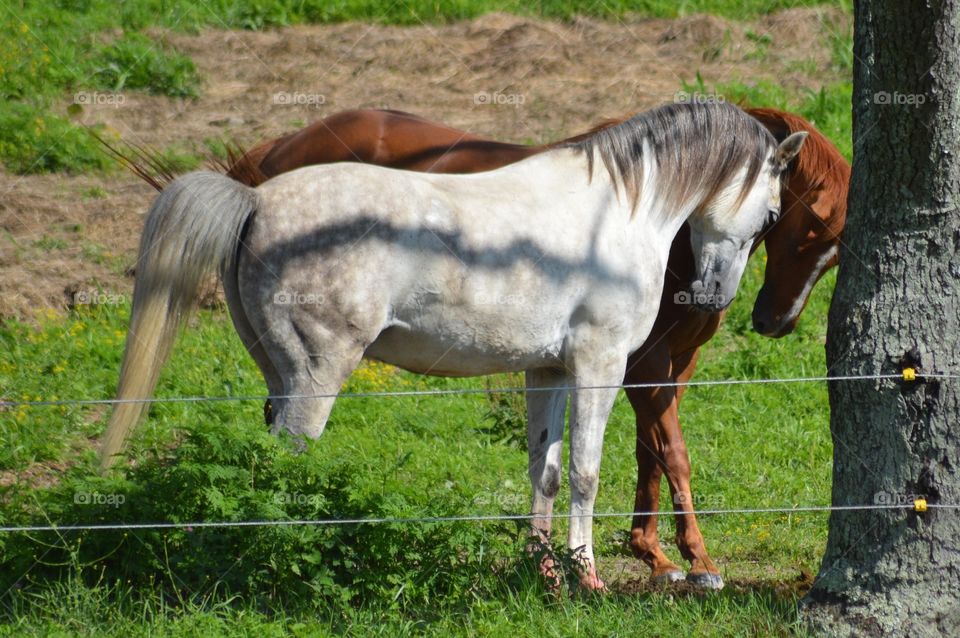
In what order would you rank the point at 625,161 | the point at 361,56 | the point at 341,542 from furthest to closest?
the point at 361,56
the point at 625,161
the point at 341,542

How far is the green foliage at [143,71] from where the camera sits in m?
11.5

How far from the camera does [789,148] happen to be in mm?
5262

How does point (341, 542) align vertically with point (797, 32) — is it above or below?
below

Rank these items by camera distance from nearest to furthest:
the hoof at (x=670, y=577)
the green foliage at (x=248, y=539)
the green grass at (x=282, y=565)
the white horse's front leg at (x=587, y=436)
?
the green grass at (x=282, y=565) → the green foliage at (x=248, y=539) → the white horse's front leg at (x=587, y=436) → the hoof at (x=670, y=577)

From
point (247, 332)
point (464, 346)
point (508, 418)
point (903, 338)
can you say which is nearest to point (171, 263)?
point (247, 332)

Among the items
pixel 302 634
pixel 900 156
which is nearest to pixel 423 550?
pixel 302 634

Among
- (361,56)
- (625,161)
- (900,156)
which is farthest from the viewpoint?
(361,56)

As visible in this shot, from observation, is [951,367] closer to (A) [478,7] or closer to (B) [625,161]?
(B) [625,161]

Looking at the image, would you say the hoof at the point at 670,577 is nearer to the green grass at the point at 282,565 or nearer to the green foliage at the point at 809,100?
the green grass at the point at 282,565

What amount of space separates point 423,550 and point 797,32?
A: 32.8 feet

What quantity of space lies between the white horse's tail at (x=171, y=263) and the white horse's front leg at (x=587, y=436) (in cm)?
158

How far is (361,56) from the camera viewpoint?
41.1ft

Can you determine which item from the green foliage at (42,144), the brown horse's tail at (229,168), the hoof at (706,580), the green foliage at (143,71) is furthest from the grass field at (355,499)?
the green foliage at (143,71)

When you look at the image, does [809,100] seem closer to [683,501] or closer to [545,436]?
[683,501]
